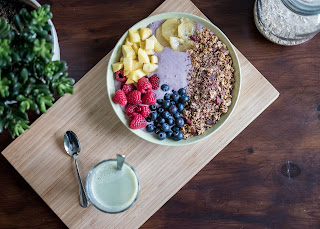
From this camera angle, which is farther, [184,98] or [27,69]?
[184,98]

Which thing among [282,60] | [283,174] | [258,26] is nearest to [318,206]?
[283,174]

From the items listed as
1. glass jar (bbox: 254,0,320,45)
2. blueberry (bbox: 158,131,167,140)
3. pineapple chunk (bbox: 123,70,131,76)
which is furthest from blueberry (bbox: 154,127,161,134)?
glass jar (bbox: 254,0,320,45)

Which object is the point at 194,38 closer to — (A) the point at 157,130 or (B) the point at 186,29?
(B) the point at 186,29

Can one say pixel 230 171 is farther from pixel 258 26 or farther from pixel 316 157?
pixel 258 26

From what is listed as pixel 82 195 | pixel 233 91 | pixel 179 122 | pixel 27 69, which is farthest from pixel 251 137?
pixel 27 69

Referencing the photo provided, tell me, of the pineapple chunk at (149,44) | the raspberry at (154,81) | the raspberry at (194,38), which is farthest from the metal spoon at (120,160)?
the raspberry at (194,38)

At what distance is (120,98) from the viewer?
135cm

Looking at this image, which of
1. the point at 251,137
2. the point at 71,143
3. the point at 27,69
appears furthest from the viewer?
the point at 251,137

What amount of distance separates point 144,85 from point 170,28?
24 centimetres

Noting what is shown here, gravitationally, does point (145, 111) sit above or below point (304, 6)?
below

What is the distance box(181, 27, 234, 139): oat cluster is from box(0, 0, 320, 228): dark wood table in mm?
139

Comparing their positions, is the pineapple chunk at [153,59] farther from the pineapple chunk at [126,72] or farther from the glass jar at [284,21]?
the glass jar at [284,21]

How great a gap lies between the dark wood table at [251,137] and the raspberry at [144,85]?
0.22 metres

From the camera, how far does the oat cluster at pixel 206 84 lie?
1.39 m
